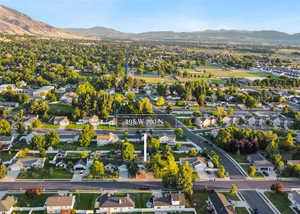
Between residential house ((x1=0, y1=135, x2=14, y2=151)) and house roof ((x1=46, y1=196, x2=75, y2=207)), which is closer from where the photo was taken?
house roof ((x1=46, y1=196, x2=75, y2=207))

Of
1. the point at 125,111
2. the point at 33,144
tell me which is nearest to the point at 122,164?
the point at 33,144

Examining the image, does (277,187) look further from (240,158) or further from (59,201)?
(59,201)

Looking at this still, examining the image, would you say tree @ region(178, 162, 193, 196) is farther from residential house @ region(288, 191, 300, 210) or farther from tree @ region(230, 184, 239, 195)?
residential house @ region(288, 191, 300, 210)

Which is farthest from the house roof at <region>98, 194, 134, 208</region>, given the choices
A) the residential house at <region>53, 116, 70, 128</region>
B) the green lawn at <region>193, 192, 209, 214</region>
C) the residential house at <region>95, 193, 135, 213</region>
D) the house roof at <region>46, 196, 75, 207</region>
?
the residential house at <region>53, 116, 70, 128</region>

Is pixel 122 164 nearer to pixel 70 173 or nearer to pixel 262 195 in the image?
pixel 70 173

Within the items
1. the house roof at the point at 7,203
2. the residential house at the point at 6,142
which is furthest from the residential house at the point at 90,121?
the house roof at the point at 7,203

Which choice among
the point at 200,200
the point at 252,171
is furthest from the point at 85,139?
the point at 252,171

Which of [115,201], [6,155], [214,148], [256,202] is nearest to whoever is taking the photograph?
[115,201]
